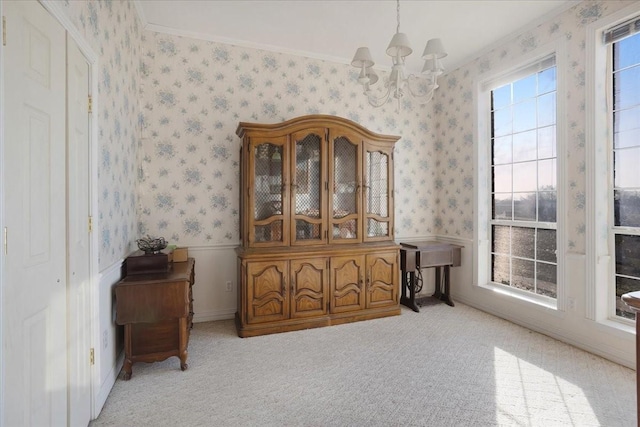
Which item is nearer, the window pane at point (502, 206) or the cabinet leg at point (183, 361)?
the cabinet leg at point (183, 361)

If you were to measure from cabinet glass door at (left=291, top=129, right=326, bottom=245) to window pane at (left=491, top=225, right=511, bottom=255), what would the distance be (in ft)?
6.91

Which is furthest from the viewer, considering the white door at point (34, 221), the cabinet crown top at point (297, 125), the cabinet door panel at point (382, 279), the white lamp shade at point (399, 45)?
the cabinet door panel at point (382, 279)

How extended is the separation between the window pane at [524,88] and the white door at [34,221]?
3.90 metres

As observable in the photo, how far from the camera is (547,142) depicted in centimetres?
315

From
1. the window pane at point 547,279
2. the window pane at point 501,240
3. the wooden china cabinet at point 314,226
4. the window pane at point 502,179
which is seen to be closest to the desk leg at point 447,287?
the window pane at point 501,240

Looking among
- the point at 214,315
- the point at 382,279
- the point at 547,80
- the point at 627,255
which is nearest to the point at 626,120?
the point at 547,80

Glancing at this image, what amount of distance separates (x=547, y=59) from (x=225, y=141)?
3332 mm

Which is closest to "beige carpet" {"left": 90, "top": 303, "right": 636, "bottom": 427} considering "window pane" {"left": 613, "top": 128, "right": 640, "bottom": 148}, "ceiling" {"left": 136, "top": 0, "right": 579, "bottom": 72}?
"window pane" {"left": 613, "top": 128, "right": 640, "bottom": 148}

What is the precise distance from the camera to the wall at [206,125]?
10.5ft

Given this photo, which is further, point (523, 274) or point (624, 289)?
point (523, 274)

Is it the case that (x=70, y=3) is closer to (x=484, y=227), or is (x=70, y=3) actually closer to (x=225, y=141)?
(x=225, y=141)

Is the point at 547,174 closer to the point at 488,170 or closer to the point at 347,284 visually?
the point at 488,170

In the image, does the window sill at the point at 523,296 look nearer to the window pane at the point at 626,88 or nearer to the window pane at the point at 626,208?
the window pane at the point at 626,208

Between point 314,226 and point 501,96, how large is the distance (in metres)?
2.64
